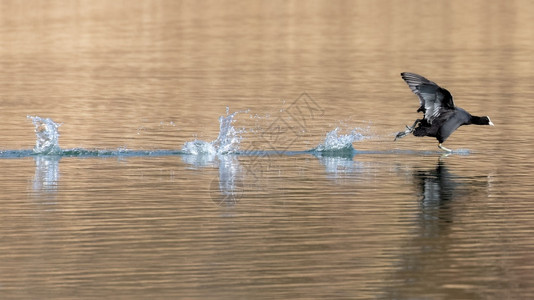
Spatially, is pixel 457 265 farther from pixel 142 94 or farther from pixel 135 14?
pixel 135 14

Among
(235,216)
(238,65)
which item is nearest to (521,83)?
(238,65)

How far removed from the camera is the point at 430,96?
963 inches

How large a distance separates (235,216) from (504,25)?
49812mm

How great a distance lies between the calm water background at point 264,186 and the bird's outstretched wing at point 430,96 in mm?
984

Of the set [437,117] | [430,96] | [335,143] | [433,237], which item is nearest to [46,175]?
[335,143]

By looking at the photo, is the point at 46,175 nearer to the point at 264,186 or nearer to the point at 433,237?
the point at 264,186

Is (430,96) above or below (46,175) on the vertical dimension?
above

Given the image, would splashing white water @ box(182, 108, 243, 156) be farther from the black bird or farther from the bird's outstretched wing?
the bird's outstretched wing

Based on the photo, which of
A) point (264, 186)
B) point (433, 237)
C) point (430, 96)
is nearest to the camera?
point (433, 237)

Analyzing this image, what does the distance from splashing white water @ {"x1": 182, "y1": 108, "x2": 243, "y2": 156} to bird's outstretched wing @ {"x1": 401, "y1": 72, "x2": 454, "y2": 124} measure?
11.7 ft

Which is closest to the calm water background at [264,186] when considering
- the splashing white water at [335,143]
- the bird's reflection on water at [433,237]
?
the bird's reflection on water at [433,237]

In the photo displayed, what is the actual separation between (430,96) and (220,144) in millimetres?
4330

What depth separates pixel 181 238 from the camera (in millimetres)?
17219

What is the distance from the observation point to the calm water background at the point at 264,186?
1509 cm
